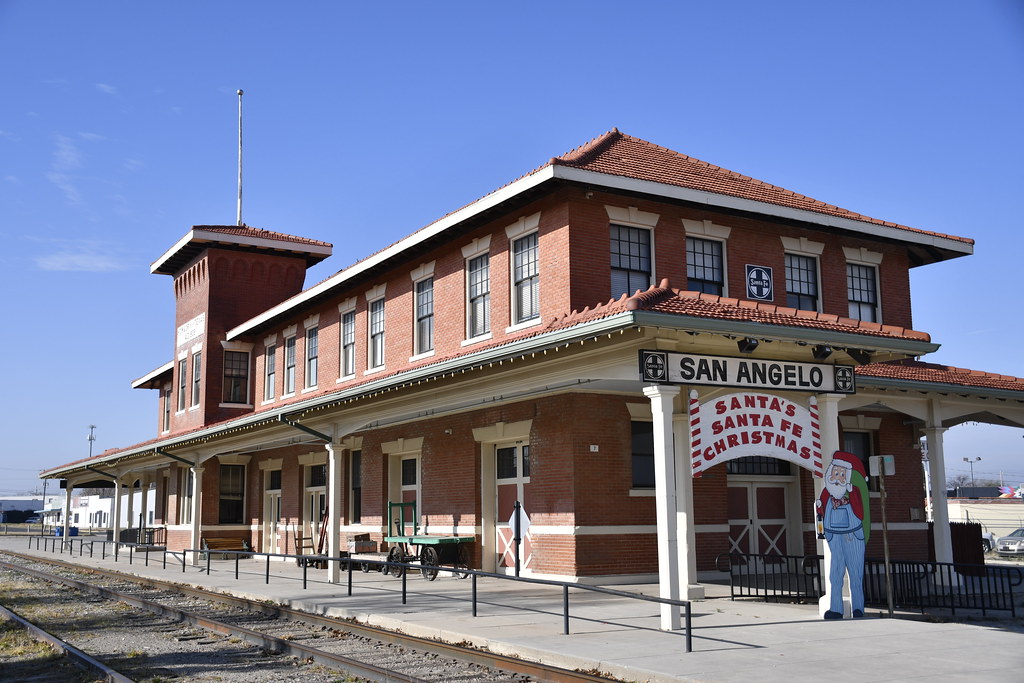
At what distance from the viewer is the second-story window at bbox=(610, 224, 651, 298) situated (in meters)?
17.8

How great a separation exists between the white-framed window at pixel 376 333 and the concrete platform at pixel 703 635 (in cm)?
768

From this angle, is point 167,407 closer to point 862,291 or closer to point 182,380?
point 182,380

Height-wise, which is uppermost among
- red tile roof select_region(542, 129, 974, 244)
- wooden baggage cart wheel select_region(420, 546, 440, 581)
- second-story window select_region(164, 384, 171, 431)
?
red tile roof select_region(542, 129, 974, 244)

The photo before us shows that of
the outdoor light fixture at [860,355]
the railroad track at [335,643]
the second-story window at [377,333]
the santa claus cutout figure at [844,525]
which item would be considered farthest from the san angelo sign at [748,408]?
the second-story window at [377,333]

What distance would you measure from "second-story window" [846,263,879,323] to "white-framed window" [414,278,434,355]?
929cm

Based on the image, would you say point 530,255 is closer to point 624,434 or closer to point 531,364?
point 624,434

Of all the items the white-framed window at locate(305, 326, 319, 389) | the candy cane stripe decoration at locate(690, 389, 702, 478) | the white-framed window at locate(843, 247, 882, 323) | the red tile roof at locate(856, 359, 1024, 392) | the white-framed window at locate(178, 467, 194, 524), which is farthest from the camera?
the white-framed window at locate(178, 467, 194, 524)

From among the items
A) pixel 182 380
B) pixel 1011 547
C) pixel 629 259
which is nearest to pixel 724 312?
pixel 629 259

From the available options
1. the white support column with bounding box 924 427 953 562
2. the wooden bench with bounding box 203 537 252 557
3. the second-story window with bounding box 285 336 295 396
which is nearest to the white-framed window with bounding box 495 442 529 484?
the white support column with bounding box 924 427 953 562

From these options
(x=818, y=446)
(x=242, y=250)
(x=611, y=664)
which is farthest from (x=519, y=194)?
(x=242, y=250)

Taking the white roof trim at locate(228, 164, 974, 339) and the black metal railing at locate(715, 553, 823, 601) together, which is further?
the white roof trim at locate(228, 164, 974, 339)

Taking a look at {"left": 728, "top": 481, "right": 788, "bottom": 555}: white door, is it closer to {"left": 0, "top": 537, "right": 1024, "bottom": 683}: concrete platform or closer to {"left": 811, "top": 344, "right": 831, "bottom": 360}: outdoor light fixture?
{"left": 0, "top": 537, "right": 1024, "bottom": 683}: concrete platform

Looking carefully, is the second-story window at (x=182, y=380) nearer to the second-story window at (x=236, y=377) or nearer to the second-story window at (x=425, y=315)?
the second-story window at (x=236, y=377)

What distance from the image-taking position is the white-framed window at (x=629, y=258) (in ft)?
58.3
